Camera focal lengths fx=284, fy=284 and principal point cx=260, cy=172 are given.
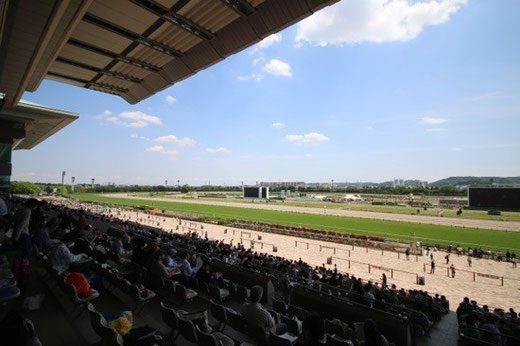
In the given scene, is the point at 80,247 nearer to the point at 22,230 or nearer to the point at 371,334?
the point at 22,230

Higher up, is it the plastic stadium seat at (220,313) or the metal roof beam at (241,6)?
the metal roof beam at (241,6)

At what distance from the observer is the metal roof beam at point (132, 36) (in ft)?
34.6

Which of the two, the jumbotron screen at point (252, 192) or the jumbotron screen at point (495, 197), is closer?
the jumbotron screen at point (495, 197)

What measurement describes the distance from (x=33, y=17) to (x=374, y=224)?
137 ft

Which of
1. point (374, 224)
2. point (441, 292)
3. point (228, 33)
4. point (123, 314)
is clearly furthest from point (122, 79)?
point (374, 224)

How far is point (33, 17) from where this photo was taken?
7.92m

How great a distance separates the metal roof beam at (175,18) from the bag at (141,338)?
32.2ft

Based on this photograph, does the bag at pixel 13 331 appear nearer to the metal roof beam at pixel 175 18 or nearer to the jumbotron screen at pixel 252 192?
the metal roof beam at pixel 175 18

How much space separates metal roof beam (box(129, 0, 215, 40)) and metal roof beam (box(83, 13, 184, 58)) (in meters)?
2.07

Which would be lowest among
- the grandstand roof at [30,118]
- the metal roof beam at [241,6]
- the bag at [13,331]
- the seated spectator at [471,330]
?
the seated spectator at [471,330]

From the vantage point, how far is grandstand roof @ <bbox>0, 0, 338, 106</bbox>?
8.27 meters

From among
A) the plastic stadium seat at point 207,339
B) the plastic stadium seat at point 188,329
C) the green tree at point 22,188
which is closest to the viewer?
the plastic stadium seat at point 207,339

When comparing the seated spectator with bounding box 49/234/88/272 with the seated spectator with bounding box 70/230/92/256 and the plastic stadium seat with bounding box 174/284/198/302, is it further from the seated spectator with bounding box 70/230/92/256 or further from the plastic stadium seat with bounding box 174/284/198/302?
the plastic stadium seat with bounding box 174/284/198/302

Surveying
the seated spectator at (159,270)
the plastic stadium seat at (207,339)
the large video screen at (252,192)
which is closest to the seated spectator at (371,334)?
the plastic stadium seat at (207,339)
